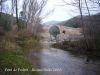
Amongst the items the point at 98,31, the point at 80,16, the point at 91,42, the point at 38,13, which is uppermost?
the point at 38,13

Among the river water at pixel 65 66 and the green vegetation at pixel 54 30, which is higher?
the green vegetation at pixel 54 30

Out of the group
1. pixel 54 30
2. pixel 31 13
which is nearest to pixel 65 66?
pixel 31 13

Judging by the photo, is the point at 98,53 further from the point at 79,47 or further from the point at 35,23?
the point at 35,23

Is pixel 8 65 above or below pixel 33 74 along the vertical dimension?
above

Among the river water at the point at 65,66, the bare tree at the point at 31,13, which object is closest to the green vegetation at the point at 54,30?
the bare tree at the point at 31,13

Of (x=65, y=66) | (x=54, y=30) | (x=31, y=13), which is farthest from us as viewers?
(x=54, y=30)

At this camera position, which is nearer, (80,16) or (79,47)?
(80,16)

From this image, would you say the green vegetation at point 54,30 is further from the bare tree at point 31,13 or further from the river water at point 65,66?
the river water at point 65,66

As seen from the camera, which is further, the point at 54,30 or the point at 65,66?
the point at 54,30

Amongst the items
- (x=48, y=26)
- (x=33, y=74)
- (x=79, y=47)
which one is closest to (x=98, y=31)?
(x=79, y=47)

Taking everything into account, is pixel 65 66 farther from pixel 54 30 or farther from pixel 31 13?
pixel 54 30

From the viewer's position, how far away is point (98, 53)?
11.6 m

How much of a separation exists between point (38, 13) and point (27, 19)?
302cm

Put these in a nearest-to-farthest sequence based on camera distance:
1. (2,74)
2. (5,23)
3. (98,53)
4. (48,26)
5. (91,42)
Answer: (2,74) → (98,53) → (91,42) → (5,23) → (48,26)
